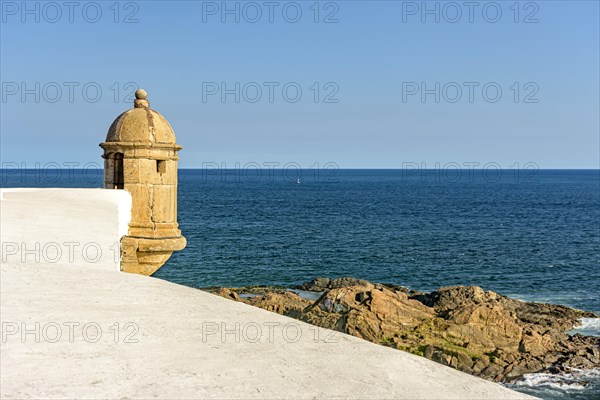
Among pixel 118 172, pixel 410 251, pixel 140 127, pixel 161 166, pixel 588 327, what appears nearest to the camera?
pixel 140 127

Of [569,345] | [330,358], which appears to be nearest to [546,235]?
[569,345]

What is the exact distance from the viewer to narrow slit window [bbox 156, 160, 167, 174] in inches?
438

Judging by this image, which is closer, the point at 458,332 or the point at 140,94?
the point at 140,94

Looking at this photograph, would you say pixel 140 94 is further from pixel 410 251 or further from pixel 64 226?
pixel 410 251

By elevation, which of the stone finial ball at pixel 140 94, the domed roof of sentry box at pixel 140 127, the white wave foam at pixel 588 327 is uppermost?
the stone finial ball at pixel 140 94

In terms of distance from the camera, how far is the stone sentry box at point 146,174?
10.8 m

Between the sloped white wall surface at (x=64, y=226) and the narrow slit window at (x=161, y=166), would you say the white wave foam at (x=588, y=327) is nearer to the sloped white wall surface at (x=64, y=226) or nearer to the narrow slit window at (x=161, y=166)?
the narrow slit window at (x=161, y=166)

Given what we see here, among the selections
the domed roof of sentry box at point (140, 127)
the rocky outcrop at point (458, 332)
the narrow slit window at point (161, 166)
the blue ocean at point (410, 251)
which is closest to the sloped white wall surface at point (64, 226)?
the narrow slit window at point (161, 166)

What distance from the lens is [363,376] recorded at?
430 cm

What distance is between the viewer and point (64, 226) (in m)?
8.62

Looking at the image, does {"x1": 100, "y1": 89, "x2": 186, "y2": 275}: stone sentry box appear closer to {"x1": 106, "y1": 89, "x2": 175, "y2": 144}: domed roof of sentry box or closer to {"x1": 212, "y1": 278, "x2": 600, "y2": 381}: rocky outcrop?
{"x1": 106, "y1": 89, "x2": 175, "y2": 144}: domed roof of sentry box

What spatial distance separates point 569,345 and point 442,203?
77.8 meters

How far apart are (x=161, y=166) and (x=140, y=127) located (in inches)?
28.5

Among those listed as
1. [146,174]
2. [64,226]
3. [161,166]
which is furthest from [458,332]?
[64,226]
